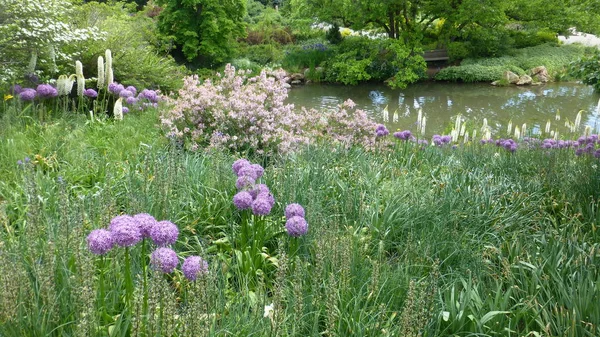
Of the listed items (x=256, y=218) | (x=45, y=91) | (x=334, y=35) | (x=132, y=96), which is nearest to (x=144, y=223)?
(x=256, y=218)

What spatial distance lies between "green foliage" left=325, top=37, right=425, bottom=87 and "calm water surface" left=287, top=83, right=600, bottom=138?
1.29ft

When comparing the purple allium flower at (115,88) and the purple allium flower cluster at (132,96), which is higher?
the purple allium flower at (115,88)

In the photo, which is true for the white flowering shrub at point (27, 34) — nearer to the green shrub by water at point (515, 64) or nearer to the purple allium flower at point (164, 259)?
the purple allium flower at point (164, 259)

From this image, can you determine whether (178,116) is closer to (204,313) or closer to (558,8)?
(204,313)

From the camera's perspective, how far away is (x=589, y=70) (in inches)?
232

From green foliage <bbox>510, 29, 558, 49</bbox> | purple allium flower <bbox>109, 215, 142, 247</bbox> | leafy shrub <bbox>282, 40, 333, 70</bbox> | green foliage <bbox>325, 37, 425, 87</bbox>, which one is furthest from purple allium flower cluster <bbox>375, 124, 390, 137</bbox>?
green foliage <bbox>510, 29, 558, 49</bbox>

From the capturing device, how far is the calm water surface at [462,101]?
1329 cm

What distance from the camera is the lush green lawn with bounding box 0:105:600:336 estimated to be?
1.90 metres

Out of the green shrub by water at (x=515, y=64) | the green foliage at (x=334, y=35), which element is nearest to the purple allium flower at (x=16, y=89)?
the green shrub by water at (x=515, y=64)

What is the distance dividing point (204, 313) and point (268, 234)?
1402mm

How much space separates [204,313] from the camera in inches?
70.8

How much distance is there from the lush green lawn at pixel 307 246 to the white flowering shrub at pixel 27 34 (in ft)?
3.06

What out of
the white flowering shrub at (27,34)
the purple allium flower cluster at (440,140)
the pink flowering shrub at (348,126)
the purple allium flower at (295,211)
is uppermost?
the white flowering shrub at (27,34)

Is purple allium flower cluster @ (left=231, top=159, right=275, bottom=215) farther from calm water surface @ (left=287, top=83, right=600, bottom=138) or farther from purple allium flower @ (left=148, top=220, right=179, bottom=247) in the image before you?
calm water surface @ (left=287, top=83, right=600, bottom=138)
